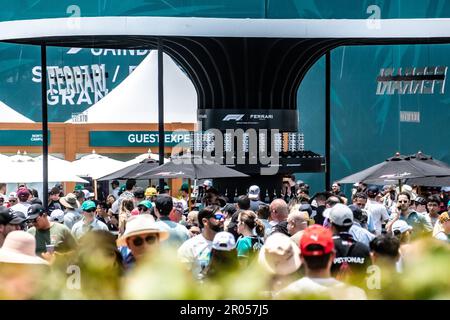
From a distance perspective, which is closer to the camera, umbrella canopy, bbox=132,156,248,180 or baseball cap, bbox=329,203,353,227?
baseball cap, bbox=329,203,353,227

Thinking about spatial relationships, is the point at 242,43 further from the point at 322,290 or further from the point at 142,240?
the point at 322,290

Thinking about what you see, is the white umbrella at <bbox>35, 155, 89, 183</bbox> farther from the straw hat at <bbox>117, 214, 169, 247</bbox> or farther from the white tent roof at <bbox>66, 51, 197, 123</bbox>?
the straw hat at <bbox>117, 214, 169, 247</bbox>

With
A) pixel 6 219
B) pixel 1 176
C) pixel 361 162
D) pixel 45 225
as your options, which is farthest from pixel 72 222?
pixel 361 162

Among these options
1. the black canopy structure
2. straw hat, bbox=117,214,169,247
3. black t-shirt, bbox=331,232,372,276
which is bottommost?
black t-shirt, bbox=331,232,372,276

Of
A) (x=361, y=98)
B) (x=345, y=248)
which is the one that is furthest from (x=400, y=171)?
(x=361, y=98)

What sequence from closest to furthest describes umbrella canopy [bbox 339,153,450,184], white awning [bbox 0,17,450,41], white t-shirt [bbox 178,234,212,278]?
white t-shirt [bbox 178,234,212,278], umbrella canopy [bbox 339,153,450,184], white awning [bbox 0,17,450,41]

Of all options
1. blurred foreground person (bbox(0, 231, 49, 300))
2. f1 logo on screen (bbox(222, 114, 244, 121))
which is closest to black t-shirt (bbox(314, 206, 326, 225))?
f1 logo on screen (bbox(222, 114, 244, 121))

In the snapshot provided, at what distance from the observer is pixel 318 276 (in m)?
5.87

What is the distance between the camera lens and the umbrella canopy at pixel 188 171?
52.6ft

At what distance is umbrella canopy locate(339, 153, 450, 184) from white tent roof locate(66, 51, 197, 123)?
10.2 metres

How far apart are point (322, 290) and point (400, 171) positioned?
36.0 ft

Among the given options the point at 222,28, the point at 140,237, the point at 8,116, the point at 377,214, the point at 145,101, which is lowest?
the point at 377,214

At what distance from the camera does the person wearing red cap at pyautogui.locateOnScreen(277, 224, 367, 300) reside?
536cm

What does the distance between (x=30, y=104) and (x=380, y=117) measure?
35.3 ft
